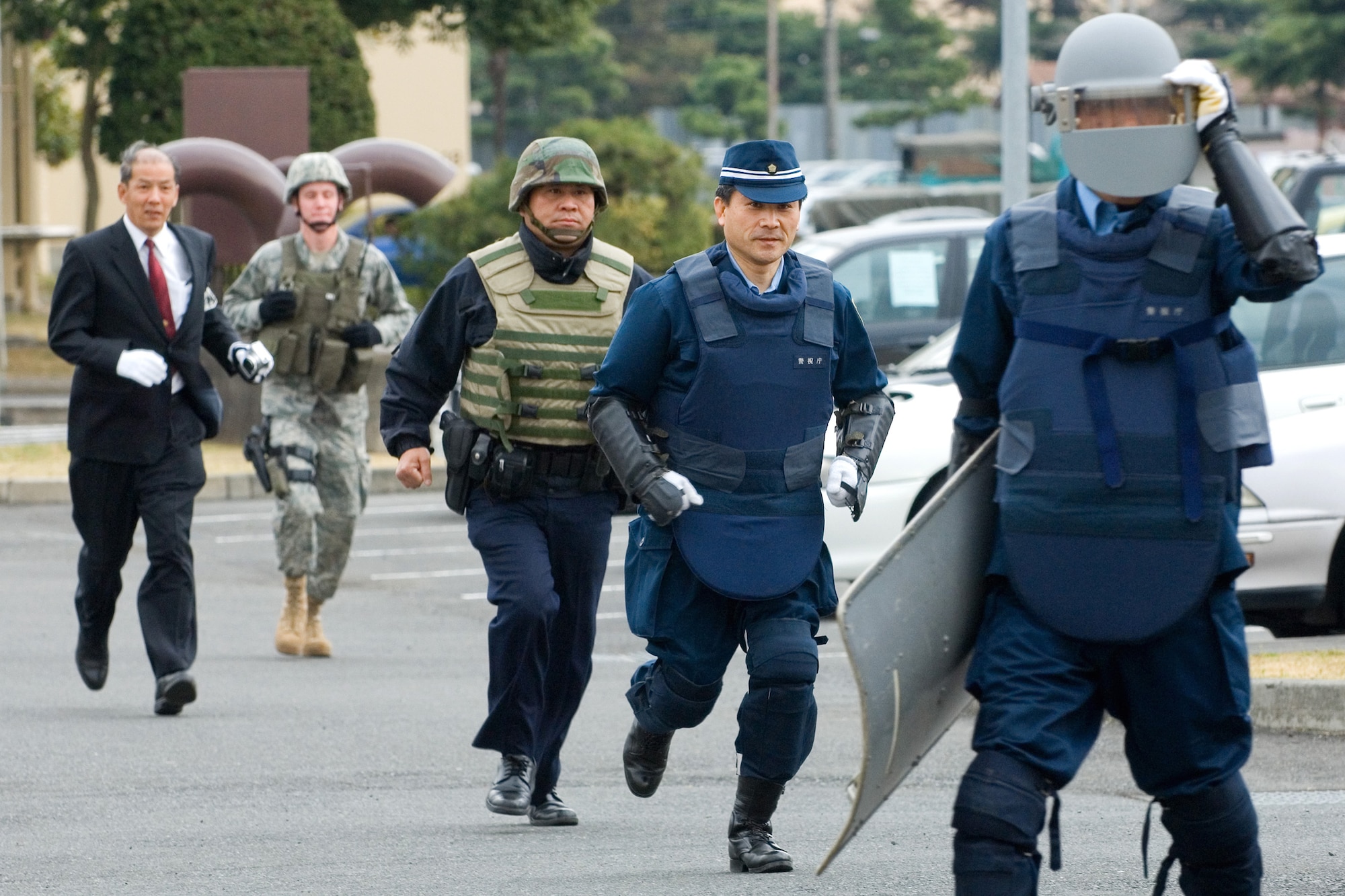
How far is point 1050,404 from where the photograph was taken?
3885mm

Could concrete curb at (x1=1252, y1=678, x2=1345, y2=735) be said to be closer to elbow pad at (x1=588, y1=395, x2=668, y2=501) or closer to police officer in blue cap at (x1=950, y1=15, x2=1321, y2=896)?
elbow pad at (x1=588, y1=395, x2=668, y2=501)

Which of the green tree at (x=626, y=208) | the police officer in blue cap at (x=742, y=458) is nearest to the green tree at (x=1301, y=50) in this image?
the green tree at (x=626, y=208)

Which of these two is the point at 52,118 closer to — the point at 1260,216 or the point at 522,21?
the point at 522,21

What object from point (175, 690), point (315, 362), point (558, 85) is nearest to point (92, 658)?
point (175, 690)

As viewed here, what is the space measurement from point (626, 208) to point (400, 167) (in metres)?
2.40

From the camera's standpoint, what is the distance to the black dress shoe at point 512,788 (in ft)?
18.7

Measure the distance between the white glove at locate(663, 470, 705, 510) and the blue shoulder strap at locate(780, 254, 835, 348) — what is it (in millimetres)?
459

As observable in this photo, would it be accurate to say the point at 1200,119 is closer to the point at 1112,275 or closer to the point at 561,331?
the point at 1112,275

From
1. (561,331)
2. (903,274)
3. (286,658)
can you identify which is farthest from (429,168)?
(561,331)

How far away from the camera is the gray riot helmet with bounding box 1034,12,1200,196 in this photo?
150 inches

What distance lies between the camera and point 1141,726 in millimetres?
3898

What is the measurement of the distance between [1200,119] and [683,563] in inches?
68.6

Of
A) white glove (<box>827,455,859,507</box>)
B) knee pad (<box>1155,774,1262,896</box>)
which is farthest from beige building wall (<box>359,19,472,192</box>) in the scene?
knee pad (<box>1155,774,1262,896</box>)

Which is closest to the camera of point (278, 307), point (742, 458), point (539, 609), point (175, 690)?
point (742, 458)
